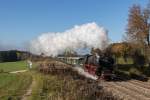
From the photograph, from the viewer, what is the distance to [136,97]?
2423cm

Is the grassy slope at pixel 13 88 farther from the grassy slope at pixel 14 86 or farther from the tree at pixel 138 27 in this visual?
the tree at pixel 138 27

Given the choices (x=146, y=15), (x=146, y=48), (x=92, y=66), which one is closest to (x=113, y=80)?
(x=92, y=66)

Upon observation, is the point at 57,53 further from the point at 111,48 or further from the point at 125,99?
the point at 125,99

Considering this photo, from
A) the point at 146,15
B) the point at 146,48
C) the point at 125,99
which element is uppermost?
the point at 146,15

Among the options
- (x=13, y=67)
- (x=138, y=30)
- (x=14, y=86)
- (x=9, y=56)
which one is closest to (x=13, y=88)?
(x=14, y=86)

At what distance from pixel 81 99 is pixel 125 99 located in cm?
520

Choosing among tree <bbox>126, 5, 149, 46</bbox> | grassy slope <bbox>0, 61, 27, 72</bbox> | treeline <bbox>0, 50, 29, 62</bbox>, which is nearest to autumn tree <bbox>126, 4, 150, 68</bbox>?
tree <bbox>126, 5, 149, 46</bbox>

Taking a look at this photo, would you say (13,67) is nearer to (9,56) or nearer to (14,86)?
(9,56)

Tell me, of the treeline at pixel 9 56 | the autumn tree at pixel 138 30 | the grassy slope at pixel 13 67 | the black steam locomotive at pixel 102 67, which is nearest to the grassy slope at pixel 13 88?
the black steam locomotive at pixel 102 67

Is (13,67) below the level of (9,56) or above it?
below

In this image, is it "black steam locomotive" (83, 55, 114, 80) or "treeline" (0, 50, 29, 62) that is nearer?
"black steam locomotive" (83, 55, 114, 80)

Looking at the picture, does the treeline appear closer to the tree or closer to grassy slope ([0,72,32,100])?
the tree

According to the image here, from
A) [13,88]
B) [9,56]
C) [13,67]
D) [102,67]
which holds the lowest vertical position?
[13,88]

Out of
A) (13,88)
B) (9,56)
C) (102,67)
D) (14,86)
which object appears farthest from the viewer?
(9,56)
